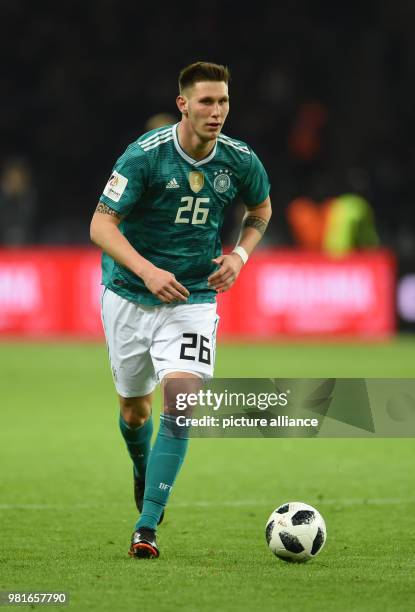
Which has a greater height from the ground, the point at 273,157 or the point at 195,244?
the point at 195,244

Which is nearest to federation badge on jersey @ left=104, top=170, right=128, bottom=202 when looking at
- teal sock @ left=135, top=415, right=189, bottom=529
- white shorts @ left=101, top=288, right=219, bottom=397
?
white shorts @ left=101, top=288, right=219, bottom=397

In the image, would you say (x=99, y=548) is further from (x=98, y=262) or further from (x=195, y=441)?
(x=98, y=262)

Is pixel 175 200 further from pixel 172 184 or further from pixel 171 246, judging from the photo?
pixel 171 246

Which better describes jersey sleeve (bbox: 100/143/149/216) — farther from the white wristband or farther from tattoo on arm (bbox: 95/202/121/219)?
the white wristband

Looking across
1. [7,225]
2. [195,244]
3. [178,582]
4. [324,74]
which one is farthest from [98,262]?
[178,582]

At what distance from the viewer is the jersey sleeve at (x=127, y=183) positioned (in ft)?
18.3

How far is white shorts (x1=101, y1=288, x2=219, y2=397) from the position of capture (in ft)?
18.5

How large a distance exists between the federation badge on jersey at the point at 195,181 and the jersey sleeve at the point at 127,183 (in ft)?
0.70

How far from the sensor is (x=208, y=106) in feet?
18.2

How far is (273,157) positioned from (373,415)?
14.4 m

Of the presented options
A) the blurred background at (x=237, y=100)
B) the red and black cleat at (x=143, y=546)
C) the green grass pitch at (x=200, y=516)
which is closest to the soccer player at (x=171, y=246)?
the red and black cleat at (x=143, y=546)

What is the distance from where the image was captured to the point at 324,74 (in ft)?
68.6

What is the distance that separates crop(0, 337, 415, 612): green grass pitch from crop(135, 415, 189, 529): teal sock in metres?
0.23

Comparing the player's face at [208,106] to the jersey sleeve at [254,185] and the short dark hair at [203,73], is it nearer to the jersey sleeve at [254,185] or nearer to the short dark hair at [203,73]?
the short dark hair at [203,73]
